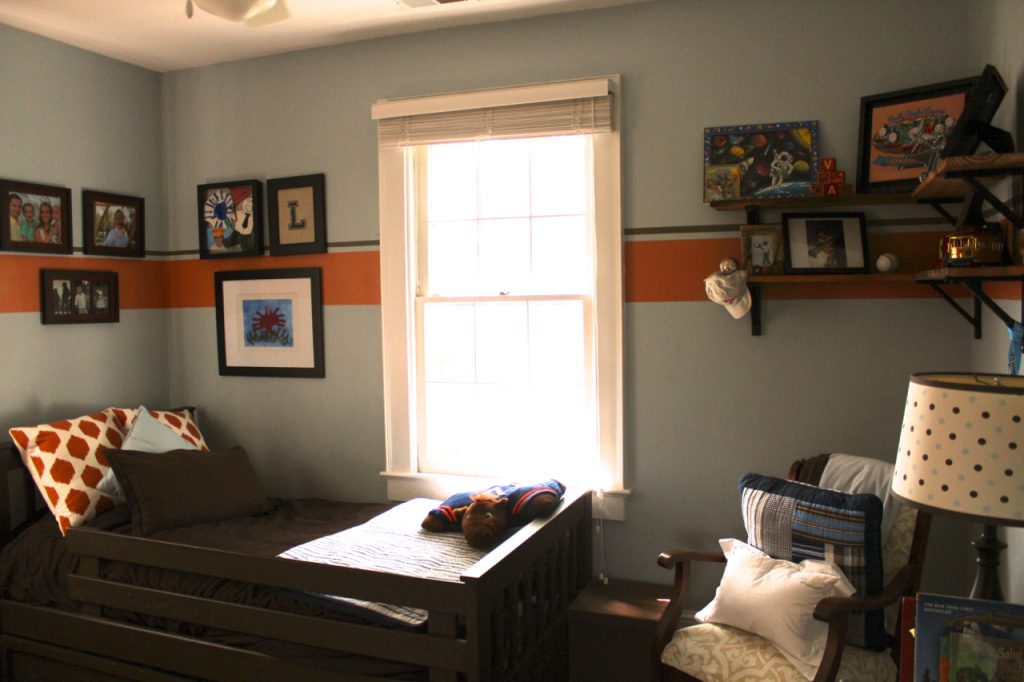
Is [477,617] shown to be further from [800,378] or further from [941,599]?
[800,378]

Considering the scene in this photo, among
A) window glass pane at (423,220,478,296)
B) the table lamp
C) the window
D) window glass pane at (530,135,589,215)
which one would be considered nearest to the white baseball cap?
the window

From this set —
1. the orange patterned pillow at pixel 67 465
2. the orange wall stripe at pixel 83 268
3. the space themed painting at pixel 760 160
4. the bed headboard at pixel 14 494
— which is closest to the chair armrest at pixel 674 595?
the space themed painting at pixel 760 160

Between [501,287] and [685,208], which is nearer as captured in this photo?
[685,208]

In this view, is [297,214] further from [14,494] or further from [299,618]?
[299,618]

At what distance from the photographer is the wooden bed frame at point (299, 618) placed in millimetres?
2270

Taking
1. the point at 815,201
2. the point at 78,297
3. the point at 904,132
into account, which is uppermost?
the point at 904,132

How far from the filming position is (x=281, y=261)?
3.74 metres

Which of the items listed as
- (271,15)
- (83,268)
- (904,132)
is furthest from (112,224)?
(904,132)

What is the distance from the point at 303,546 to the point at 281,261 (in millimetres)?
1521

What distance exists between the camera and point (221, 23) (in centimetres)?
329

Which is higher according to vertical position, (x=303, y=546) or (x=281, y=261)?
(x=281, y=261)

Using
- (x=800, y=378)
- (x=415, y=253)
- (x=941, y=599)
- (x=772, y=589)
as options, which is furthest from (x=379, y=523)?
(x=941, y=599)

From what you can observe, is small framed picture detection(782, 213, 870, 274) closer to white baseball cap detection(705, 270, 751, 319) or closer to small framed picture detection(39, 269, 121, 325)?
white baseball cap detection(705, 270, 751, 319)

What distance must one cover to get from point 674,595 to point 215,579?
1513 mm
